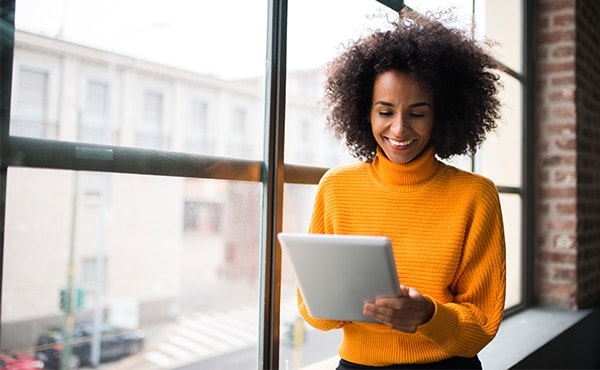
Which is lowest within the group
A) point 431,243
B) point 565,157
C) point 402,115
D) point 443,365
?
point 443,365

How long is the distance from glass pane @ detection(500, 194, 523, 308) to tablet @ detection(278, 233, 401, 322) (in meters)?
2.04

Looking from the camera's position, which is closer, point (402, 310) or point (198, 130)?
point (402, 310)

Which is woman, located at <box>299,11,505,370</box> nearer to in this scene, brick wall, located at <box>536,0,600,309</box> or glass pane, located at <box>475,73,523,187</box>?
glass pane, located at <box>475,73,523,187</box>

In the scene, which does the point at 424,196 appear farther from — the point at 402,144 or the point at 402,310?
the point at 402,310

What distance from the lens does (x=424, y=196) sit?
1163mm

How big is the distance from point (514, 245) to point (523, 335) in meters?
0.62

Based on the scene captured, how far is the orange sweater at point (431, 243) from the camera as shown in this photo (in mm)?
1117

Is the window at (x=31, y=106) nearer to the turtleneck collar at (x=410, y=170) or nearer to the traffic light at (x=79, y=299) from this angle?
the traffic light at (x=79, y=299)

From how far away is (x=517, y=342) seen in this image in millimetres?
2232

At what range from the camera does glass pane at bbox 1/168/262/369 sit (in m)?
0.97

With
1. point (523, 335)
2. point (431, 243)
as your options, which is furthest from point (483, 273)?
point (523, 335)

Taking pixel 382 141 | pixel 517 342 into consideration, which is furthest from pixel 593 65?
pixel 382 141

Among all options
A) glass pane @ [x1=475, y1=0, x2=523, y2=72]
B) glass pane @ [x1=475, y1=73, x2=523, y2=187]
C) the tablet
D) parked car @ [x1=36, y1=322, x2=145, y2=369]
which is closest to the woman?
the tablet

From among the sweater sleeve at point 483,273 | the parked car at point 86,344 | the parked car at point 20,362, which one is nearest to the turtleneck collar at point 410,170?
the sweater sleeve at point 483,273
